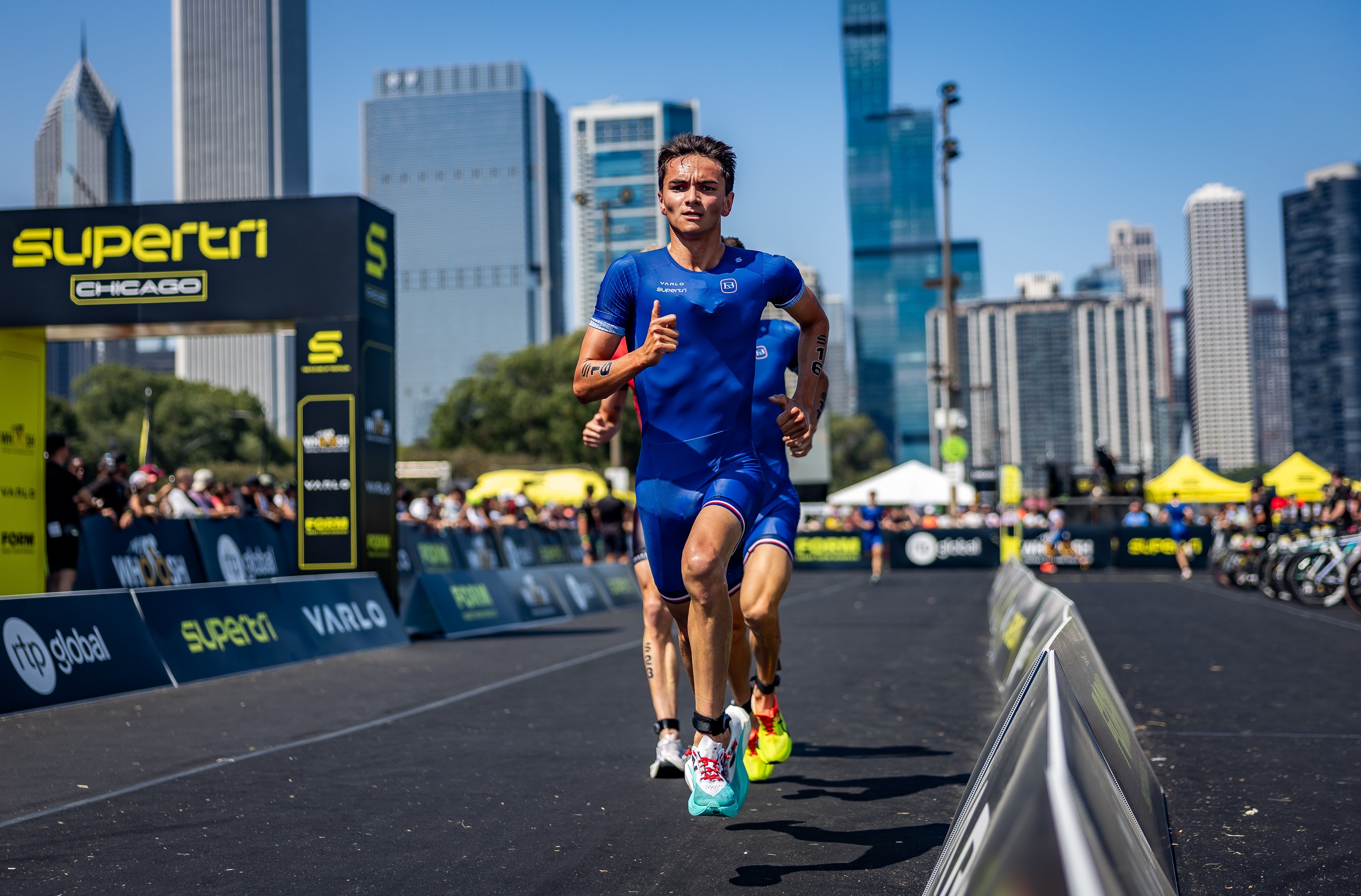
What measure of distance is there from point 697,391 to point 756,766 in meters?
2.09

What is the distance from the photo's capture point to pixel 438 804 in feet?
17.6

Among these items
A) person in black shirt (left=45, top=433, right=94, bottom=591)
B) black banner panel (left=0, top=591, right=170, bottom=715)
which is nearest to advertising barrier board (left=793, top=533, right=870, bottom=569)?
person in black shirt (left=45, top=433, right=94, bottom=591)

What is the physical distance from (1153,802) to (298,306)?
38.5 feet

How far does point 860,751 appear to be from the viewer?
6715 mm

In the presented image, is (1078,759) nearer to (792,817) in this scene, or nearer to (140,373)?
(792,817)

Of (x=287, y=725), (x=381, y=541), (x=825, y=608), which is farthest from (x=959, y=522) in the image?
(x=287, y=725)

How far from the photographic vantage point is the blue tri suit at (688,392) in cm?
467

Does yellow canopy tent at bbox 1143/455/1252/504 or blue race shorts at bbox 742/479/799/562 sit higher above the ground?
blue race shorts at bbox 742/479/799/562

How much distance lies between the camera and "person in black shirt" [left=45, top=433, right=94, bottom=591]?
13.0m

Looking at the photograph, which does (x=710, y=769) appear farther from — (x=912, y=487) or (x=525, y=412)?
(x=525, y=412)

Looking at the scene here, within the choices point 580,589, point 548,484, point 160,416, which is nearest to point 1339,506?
point 580,589

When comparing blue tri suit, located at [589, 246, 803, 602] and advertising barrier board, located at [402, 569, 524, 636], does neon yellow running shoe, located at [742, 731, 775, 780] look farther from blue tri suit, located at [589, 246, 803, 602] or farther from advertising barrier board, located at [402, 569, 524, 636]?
advertising barrier board, located at [402, 569, 524, 636]

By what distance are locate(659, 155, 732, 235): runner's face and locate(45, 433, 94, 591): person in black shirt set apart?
10500mm

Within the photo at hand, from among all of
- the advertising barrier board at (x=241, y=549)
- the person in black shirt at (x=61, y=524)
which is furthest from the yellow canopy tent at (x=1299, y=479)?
the person in black shirt at (x=61, y=524)
